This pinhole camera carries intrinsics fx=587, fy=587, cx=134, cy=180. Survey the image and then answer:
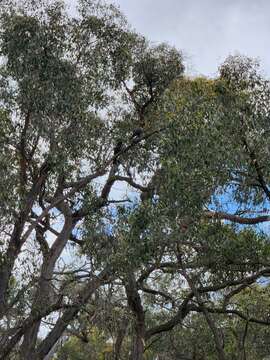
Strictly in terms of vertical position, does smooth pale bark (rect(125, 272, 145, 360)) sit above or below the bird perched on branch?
below

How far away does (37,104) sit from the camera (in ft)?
28.6

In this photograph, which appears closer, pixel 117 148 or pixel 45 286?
pixel 45 286

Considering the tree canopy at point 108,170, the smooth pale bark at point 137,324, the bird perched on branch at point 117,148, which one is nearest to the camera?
the tree canopy at point 108,170

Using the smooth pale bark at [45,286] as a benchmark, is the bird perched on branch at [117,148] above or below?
above

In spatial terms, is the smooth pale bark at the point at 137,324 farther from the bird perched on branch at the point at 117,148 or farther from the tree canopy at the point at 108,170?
the bird perched on branch at the point at 117,148

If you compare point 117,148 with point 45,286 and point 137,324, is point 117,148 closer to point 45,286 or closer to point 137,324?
point 45,286

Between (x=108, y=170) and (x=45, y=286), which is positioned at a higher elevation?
(x=108, y=170)

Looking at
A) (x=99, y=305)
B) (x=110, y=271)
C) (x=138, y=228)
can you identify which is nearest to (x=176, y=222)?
(x=138, y=228)

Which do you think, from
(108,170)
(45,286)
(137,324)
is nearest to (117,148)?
(108,170)

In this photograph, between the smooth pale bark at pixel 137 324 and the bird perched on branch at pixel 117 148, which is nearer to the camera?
the bird perched on branch at pixel 117 148

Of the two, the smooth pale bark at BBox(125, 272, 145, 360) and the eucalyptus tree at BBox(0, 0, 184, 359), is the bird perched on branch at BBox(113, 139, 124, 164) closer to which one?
the eucalyptus tree at BBox(0, 0, 184, 359)

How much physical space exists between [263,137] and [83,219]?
10.9 ft

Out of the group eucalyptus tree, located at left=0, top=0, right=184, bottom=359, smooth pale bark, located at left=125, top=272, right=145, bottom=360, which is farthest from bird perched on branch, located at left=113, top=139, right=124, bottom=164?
smooth pale bark, located at left=125, top=272, right=145, bottom=360

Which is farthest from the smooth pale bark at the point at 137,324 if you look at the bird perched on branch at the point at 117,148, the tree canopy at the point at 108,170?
the bird perched on branch at the point at 117,148
